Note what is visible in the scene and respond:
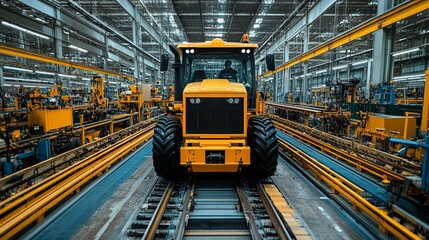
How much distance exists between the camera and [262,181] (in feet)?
15.7

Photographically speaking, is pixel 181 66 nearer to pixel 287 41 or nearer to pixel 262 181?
pixel 262 181

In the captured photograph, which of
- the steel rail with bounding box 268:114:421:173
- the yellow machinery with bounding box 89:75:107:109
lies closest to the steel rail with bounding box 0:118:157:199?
the yellow machinery with bounding box 89:75:107:109

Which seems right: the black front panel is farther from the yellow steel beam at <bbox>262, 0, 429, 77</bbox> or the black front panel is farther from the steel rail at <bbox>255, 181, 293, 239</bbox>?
the yellow steel beam at <bbox>262, 0, 429, 77</bbox>

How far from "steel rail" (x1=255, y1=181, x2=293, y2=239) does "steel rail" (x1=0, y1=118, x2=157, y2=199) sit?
375 cm

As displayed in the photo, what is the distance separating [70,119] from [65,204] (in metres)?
4.31

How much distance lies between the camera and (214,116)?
4246mm

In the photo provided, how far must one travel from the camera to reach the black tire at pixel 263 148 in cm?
422

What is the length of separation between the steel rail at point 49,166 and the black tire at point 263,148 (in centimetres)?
372

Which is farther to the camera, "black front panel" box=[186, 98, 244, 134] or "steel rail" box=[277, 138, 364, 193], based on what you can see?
"black front panel" box=[186, 98, 244, 134]

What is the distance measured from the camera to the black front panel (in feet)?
13.8

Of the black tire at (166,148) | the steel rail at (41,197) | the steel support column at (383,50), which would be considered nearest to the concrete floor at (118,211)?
the black tire at (166,148)

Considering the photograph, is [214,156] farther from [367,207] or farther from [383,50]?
[383,50]

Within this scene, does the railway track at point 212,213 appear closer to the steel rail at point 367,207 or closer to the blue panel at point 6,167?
the steel rail at point 367,207

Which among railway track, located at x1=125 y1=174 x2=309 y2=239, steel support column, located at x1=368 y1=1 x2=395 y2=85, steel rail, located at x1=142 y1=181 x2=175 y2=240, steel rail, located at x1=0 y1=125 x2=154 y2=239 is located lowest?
railway track, located at x1=125 y1=174 x2=309 y2=239
